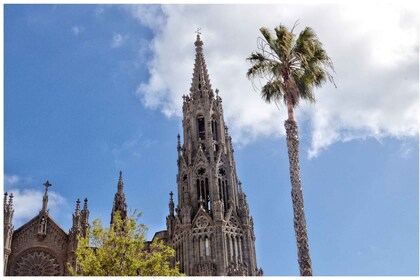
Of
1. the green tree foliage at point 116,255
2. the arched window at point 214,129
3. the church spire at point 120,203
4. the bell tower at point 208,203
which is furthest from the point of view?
the arched window at point 214,129

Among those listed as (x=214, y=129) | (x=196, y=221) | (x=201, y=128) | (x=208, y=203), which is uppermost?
(x=201, y=128)

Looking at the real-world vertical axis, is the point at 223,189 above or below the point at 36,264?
above

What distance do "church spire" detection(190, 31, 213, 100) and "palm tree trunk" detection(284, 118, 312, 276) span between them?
3588 cm

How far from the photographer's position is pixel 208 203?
50.2 m

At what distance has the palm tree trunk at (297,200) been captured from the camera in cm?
1908

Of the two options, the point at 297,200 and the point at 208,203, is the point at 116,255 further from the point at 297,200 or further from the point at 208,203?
the point at 208,203

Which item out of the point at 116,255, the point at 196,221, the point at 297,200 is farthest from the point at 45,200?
the point at 297,200

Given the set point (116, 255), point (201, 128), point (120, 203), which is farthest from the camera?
point (201, 128)

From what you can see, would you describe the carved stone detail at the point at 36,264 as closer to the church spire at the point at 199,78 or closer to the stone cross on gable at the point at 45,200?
the stone cross on gable at the point at 45,200

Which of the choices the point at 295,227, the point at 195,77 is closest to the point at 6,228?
the point at 195,77

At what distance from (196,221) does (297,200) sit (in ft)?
93.7

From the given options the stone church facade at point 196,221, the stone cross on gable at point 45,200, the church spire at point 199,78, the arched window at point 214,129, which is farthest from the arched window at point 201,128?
the stone cross on gable at point 45,200

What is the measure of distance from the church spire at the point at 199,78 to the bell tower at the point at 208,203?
0.12 m

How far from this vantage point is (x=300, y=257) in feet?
62.9
